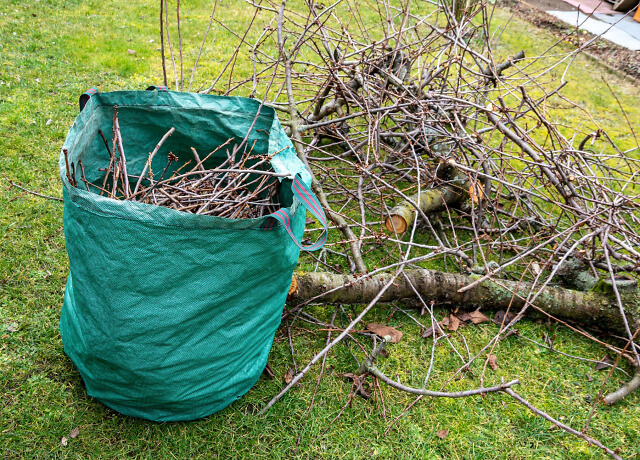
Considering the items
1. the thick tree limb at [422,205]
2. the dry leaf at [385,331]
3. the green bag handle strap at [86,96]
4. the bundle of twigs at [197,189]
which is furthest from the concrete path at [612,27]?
the green bag handle strap at [86,96]

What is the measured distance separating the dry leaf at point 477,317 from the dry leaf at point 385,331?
0.45m

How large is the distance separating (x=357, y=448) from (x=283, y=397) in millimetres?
359

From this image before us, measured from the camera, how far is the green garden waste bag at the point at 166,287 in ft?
4.59

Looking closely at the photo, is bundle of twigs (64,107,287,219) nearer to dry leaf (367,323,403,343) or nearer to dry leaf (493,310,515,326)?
dry leaf (367,323,403,343)

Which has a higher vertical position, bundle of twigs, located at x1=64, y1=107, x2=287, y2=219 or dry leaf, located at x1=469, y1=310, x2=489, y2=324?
bundle of twigs, located at x1=64, y1=107, x2=287, y2=219

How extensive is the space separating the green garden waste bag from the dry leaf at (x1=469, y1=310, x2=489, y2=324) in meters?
1.17

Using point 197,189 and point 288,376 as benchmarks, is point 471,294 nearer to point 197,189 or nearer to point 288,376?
point 288,376

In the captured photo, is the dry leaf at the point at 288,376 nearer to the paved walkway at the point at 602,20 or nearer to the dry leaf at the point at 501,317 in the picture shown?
the dry leaf at the point at 501,317

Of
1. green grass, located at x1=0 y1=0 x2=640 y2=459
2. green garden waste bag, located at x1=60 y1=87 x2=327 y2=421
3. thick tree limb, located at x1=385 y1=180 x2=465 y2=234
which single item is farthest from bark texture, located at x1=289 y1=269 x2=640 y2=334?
green garden waste bag, located at x1=60 y1=87 x2=327 y2=421

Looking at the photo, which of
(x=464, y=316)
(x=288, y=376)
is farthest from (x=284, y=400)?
(x=464, y=316)

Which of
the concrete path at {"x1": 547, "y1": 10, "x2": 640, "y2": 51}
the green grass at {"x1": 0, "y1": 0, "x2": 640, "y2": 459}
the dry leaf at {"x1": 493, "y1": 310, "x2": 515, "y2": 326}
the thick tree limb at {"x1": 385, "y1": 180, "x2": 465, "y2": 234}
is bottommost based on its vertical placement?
the green grass at {"x1": 0, "y1": 0, "x2": 640, "y2": 459}

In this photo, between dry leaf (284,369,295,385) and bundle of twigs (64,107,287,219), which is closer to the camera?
bundle of twigs (64,107,287,219)

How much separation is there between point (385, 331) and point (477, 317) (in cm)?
56

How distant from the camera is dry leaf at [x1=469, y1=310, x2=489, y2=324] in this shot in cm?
247
